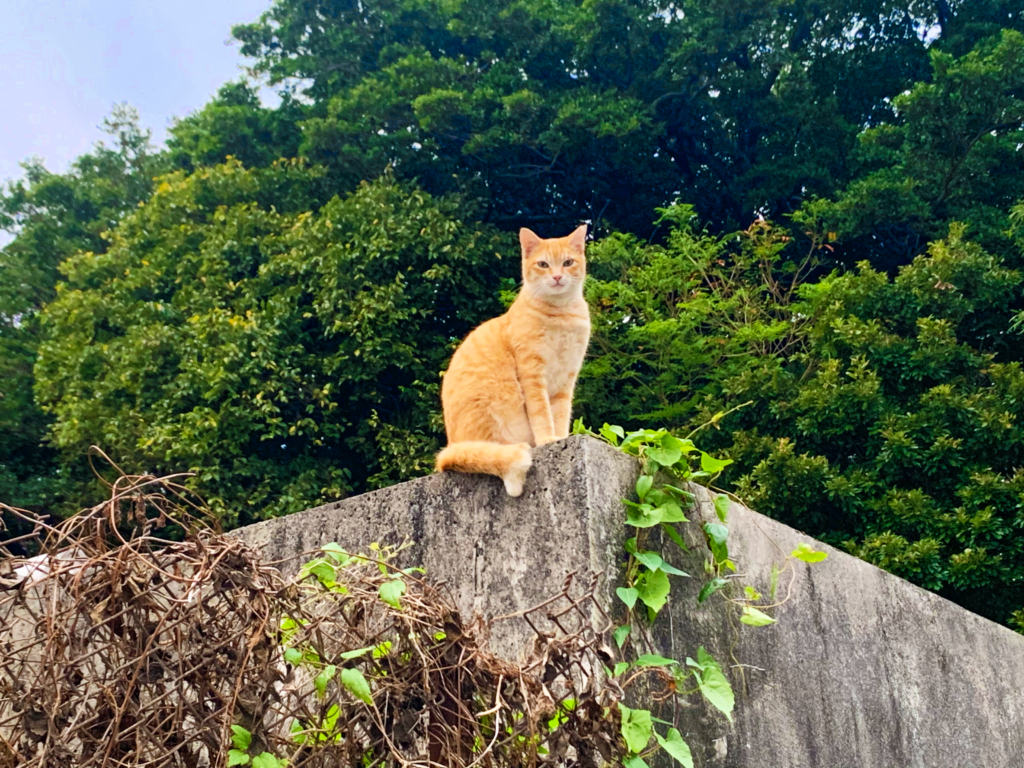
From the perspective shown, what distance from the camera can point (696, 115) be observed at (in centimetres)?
1311

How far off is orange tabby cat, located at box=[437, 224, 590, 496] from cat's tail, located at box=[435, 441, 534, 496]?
39 cm

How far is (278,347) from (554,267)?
6.57m

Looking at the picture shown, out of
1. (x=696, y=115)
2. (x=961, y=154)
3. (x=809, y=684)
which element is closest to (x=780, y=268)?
(x=961, y=154)

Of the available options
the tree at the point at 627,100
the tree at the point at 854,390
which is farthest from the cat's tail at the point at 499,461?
the tree at the point at 627,100

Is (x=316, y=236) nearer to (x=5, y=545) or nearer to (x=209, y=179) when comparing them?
(x=209, y=179)

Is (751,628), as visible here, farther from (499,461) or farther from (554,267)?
(554,267)

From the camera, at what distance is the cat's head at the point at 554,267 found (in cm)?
402

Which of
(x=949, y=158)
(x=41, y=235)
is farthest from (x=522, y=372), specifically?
(x=41, y=235)

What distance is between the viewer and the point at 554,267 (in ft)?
13.6

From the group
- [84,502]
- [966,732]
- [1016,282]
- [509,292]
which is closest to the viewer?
[966,732]

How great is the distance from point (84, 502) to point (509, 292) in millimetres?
5268

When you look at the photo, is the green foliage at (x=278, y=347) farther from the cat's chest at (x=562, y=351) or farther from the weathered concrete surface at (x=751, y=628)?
the weathered concrete surface at (x=751, y=628)

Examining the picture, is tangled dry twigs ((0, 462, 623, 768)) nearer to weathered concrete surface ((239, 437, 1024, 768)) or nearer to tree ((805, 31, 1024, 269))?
weathered concrete surface ((239, 437, 1024, 768))

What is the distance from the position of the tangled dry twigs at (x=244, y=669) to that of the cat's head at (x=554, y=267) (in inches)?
77.0
